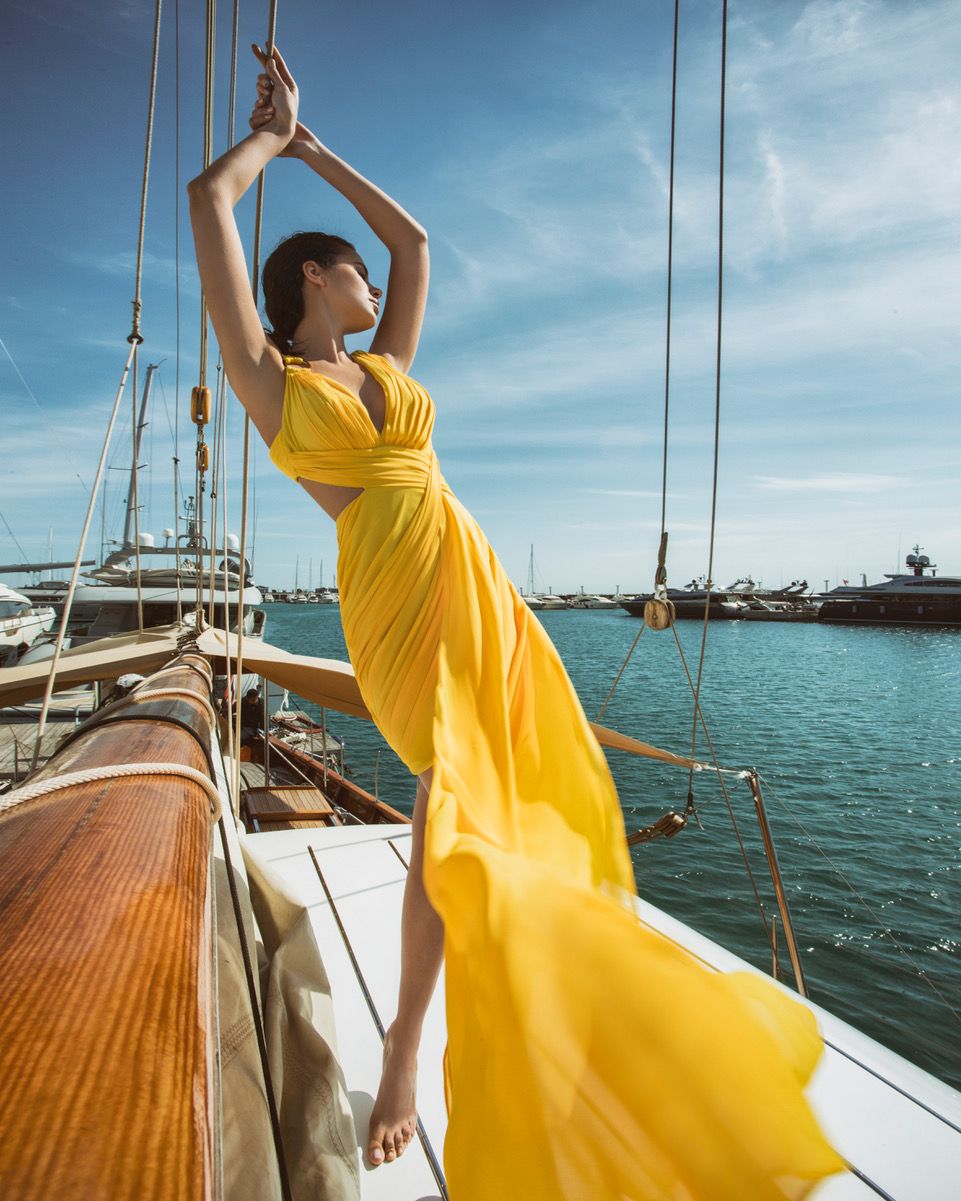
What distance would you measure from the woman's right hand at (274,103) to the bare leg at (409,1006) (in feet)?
4.01

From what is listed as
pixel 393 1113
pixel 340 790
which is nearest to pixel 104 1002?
pixel 393 1113

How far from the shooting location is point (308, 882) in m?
2.31

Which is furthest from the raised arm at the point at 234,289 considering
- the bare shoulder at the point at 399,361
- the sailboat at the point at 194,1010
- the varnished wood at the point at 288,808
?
the varnished wood at the point at 288,808

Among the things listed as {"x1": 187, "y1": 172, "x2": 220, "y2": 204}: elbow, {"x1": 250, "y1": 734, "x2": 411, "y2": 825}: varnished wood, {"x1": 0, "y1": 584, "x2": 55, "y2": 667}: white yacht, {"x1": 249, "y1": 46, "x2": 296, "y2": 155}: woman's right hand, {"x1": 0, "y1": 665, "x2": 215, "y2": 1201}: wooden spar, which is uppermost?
{"x1": 249, "y1": 46, "x2": 296, "y2": 155}: woman's right hand

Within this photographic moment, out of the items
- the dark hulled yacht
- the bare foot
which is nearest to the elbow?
the bare foot

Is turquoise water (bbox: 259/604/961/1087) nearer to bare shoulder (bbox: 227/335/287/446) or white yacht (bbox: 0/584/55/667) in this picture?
bare shoulder (bbox: 227/335/287/446)

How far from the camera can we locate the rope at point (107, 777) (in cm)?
66

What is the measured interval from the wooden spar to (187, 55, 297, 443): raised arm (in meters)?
0.71

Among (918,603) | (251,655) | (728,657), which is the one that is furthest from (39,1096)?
(918,603)

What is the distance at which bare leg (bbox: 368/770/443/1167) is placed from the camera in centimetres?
105

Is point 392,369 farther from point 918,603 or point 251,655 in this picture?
point 918,603

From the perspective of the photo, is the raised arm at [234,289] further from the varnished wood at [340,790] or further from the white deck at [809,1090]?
the varnished wood at [340,790]

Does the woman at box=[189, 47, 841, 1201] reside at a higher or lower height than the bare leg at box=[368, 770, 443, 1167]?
higher

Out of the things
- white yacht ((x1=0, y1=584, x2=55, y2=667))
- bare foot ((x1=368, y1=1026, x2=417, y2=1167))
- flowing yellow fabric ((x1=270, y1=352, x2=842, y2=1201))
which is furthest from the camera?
white yacht ((x1=0, y1=584, x2=55, y2=667))
